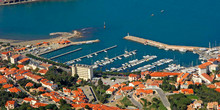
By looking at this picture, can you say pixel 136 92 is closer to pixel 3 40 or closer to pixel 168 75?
pixel 168 75

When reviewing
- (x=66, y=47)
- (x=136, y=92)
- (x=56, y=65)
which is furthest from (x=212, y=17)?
(x=136, y=92)

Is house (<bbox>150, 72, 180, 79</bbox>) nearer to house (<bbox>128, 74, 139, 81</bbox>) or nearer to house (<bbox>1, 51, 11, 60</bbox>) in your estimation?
house (<bbox>128, 74, 139, 81</bbox>)

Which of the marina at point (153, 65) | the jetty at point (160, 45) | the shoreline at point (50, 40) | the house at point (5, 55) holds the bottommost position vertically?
the marina at point (153, 65)

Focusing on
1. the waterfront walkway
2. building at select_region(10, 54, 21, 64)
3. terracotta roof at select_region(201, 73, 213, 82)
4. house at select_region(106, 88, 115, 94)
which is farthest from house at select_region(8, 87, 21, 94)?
the waterfront walkway

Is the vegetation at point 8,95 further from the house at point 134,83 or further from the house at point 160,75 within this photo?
the house at point 160,75

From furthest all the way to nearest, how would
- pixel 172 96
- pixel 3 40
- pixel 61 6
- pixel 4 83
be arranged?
pixel 61 6 < pixel 3 40 < pixel 4 83 < pixel 172 96

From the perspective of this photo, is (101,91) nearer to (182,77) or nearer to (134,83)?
(134,83)

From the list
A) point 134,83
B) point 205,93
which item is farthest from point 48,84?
point 205,93

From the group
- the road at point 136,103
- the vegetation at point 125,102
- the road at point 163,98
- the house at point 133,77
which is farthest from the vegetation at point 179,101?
the house at point 133,77
